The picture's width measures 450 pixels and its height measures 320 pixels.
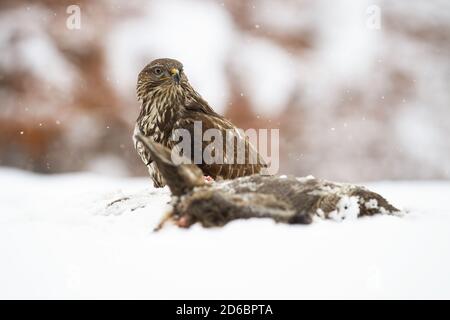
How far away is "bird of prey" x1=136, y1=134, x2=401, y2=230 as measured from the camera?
1.85m

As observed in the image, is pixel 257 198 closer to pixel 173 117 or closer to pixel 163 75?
pixel 173 117

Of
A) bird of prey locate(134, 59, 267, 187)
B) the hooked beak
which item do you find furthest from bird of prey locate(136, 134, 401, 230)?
the hooked beak

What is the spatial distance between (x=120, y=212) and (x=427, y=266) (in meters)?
1.26

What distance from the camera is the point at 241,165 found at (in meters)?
2.79

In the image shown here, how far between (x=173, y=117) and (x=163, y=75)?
0.82ft

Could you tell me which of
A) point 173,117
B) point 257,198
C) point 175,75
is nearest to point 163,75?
point 175,75

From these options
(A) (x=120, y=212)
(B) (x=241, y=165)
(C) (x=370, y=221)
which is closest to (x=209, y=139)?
(B) (x=241, y=165)

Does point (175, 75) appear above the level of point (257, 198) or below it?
above

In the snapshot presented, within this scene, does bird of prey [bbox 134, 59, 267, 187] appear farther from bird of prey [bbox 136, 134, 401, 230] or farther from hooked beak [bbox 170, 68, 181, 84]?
bird of prey [bbox 136, 134, 401, 230]

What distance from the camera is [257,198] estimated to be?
189 centimetres

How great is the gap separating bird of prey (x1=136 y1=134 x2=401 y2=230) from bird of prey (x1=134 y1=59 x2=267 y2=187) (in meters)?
0.69

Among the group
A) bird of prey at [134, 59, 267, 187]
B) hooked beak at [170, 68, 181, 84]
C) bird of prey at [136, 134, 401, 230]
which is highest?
hooked beak at [170, 68, 181, 84]

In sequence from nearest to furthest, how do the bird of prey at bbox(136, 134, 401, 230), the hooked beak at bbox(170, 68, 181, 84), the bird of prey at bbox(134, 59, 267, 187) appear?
the bird of prey at bbox(136, 134, 401, 230), the bird of prey at bbox(134, 59, 267, 187), the hooked beak at bbox(170, 68, 181, 84)

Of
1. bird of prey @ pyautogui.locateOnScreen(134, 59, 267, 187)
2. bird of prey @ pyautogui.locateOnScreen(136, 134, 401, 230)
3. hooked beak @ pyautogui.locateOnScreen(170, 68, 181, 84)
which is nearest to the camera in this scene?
bird of prey @ pyautogui.locateOnScreen(136, 134, 401, 230)
